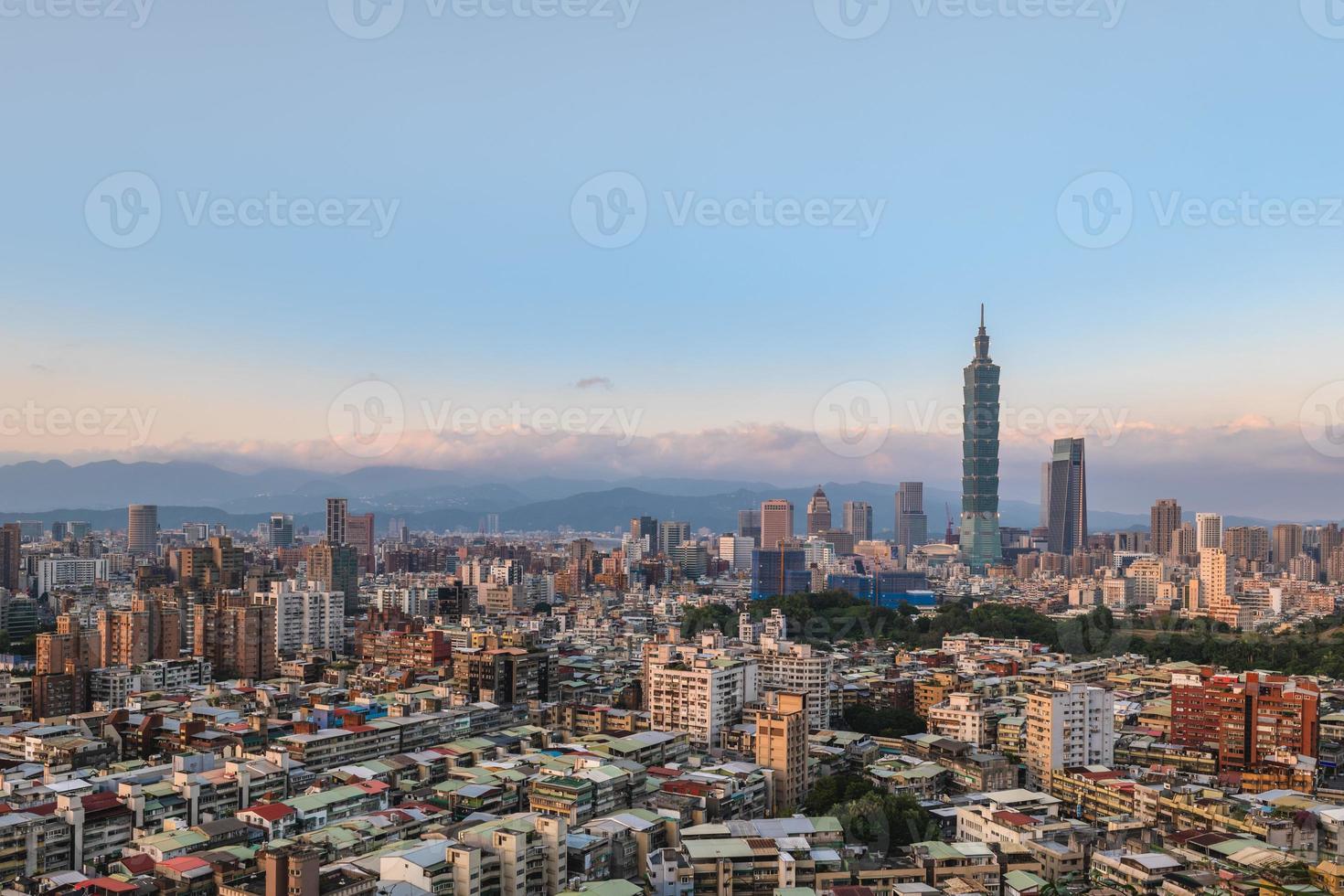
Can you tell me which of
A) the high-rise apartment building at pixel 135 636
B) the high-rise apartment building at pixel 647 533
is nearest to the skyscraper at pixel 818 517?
the high-rise apartment building at pixel 647 533

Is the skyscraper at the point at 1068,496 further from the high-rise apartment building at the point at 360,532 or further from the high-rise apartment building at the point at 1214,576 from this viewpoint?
the high-rise apartment building at the point at 360,532

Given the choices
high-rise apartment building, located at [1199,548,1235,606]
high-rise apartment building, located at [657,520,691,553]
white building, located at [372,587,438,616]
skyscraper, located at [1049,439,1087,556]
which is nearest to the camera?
white building, located at [372,587,438,616]

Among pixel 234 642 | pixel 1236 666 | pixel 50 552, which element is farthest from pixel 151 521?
pixel 1236 666

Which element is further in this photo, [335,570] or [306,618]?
[335,570]

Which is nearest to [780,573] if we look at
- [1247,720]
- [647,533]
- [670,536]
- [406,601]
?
[406,601]

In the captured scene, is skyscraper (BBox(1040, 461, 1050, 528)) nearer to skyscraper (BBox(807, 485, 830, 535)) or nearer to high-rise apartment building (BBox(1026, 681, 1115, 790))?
skyscraper (BBox(807, 485, 830, 535))

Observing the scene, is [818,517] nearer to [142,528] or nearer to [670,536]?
[670,536]

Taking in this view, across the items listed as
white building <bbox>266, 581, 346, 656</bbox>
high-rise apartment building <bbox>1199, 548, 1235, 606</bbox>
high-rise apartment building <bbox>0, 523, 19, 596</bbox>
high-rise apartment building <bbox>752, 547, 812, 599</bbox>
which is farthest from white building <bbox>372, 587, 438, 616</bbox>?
high-rise apartment building <bbox>1199, 548, 1235, 606</bbox>
